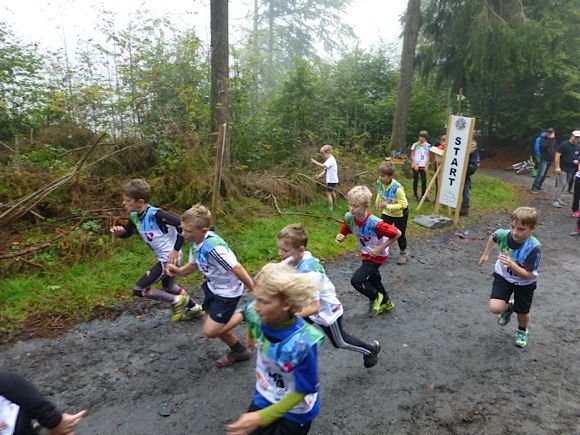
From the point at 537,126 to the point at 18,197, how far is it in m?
20.2

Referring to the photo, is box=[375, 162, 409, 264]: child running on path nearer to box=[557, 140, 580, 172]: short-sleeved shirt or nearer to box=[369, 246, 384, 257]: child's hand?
box=[369, 246, 384, 257]: child's hand

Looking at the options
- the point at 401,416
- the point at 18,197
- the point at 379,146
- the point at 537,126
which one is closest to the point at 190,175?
the point at 18,197

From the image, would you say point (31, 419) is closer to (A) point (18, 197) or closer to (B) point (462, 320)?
(B) point (462, 320)

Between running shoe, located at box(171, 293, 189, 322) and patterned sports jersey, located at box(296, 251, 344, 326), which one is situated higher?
patterned sports jersey, located at box(296, 251, 344, 326)

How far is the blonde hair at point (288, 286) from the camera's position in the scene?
2.08 metres

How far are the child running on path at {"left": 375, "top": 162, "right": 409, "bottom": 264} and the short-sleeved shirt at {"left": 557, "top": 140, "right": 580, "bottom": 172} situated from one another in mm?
7429

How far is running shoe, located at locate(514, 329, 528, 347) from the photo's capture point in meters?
4.56

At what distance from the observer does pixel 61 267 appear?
5918mm

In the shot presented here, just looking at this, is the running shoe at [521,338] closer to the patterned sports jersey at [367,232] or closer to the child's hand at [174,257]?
the patterned sports jersey at [367,232]

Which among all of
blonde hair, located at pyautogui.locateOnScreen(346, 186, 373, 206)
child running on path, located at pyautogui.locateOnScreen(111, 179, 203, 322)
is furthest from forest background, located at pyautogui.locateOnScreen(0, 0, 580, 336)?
blonde hair, located at pyautogui.locateOnScreen(346, 186, 373, 206)

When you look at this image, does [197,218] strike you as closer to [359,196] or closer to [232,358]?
[232,358]

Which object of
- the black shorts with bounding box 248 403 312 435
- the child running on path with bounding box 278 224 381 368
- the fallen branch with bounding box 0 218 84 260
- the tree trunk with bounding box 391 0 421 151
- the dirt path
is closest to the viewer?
the black shorts with bounding box 248 403 312 435

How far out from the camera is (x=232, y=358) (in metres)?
4.13

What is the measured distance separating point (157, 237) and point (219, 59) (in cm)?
562
